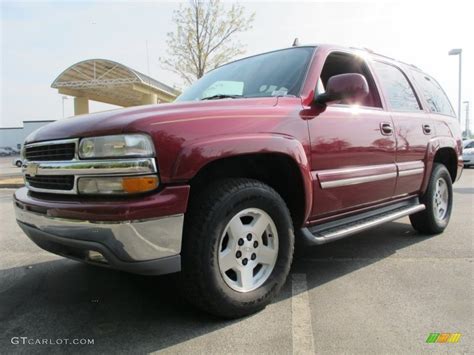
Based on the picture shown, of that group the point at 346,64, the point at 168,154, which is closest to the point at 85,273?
the point at 168,154

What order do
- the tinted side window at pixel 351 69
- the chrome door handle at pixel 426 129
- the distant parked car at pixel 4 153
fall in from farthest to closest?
1. the distant parked car at pixel 4 153
2. the chrome door handle at pixel 426 129
3. the tinted side window at pixel 351 69

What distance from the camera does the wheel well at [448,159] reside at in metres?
5.00

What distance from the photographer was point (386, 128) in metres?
3.77

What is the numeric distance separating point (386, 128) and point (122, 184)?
2.59 meters

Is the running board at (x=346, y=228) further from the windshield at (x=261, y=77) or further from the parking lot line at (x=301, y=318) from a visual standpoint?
the windshield at (x=261, y=77)

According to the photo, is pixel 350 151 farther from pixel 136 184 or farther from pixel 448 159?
pixel 448 159

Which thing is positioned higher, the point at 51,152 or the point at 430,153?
the point at 51,152

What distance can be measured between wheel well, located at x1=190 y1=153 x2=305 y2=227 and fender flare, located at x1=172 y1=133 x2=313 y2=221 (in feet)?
0.16

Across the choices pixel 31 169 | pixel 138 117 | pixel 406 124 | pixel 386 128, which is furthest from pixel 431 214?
pixel 31 169

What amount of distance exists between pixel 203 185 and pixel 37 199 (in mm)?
1065

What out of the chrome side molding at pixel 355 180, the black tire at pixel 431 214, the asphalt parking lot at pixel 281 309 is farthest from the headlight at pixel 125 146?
the black tire at pixel 431 214

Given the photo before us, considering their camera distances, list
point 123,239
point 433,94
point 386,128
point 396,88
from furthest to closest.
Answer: point 433,94 → point 396,88 → point 386,128 → point 123,239

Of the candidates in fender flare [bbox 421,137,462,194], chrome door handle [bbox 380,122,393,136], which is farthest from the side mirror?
fender flare [bbox 421,137,462,194]

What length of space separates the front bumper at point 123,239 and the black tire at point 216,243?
0.11 m
